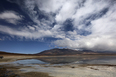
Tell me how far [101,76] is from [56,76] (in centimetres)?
767

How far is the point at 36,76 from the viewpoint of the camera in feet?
39.4

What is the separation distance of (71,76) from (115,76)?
7.54 metres

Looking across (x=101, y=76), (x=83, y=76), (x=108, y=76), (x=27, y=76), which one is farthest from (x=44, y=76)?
(x=108, y=76)

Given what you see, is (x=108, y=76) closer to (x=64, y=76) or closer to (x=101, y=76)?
(x=101, y=76)

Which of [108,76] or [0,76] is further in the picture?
[108,76]

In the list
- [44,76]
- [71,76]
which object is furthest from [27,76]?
[71,76]

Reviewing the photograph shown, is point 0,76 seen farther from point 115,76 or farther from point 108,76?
point 115,76

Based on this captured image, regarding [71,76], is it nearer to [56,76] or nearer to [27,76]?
[56,76]

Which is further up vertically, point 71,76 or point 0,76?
point 0,76

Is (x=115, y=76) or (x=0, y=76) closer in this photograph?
(x=0, y=76)

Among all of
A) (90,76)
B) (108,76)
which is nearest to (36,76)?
(90,76)

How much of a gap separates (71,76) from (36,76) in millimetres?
5820

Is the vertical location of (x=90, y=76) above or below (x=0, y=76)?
below

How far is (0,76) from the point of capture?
11297mm
